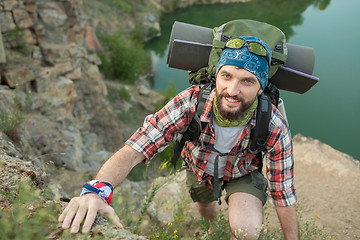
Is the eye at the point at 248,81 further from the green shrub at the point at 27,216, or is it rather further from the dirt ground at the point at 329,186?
the dirt ground at the point at 329,186

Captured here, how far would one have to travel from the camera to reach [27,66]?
29.5 ft

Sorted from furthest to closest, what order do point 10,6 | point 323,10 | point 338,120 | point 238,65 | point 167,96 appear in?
1. point 323,10
2. point 167,96
3. point 338,120
4. point 10,6
5. point 238,65

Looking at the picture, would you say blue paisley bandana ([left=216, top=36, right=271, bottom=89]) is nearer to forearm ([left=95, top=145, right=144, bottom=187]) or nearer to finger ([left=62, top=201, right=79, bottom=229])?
forearm ([left=95, top=145, right=144, bottom=187])

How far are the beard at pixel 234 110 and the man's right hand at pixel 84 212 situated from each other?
1179 mm

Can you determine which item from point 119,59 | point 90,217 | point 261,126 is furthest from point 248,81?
point 119,59

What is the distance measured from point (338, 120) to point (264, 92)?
13572mm

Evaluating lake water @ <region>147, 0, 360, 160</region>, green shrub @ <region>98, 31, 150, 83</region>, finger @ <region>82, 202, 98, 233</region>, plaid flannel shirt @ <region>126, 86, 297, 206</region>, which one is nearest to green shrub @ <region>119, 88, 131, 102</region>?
green shrub @ <region>98, 31, 150, 83</region>

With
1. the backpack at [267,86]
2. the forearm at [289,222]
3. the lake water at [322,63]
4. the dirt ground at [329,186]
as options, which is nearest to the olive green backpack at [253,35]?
the backpack at [267,86]

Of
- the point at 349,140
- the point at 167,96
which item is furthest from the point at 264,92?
the point at 167,96

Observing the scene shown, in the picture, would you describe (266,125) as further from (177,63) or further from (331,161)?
(331,161)

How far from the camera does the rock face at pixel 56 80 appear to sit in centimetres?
792

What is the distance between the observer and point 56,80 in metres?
10.1

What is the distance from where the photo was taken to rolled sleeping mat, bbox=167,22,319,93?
2955 millimetres

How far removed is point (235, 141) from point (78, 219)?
59.8 inches
